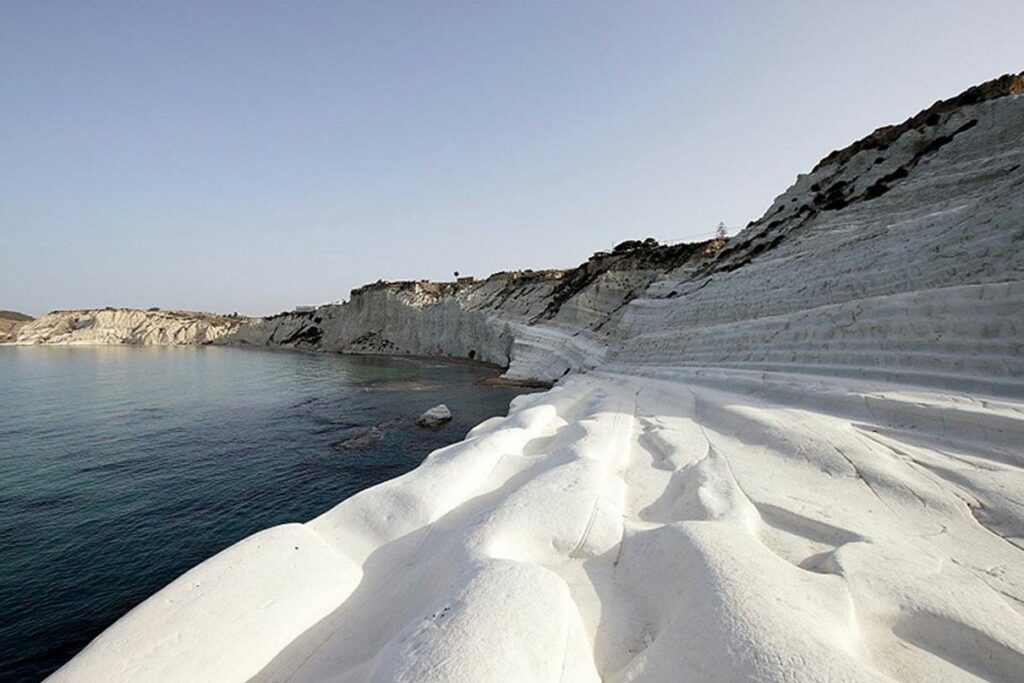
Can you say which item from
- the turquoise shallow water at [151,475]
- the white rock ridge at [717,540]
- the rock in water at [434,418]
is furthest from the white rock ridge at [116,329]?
the white rock ridge at [717,540]

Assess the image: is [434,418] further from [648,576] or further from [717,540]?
[717,540]

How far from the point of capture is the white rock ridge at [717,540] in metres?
2.36

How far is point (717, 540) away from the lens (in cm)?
320

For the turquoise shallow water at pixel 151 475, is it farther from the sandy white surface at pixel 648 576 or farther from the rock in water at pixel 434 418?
the sandy white surface at pixel 648 576

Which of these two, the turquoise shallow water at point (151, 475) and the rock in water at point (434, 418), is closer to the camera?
the turquoise shallow water at point (151, 475)

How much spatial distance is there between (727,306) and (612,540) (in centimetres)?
1505

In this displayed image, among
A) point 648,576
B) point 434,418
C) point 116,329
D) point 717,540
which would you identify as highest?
point 116,329

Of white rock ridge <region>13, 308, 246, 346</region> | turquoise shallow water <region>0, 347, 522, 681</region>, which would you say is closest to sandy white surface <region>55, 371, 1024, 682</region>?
turquoise shallow water <region>0, 347, 522, 681</region>

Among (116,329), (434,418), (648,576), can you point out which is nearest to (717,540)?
(648,576)

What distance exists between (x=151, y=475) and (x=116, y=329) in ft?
364

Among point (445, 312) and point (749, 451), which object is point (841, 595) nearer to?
point (749, 451)

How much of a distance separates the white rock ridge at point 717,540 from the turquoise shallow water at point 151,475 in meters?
5.13

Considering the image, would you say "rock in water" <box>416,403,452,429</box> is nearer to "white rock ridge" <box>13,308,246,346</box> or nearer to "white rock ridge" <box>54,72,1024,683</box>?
"white rock ridge" <box>54,72,1024,683</box>

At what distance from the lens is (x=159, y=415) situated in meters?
20.4
